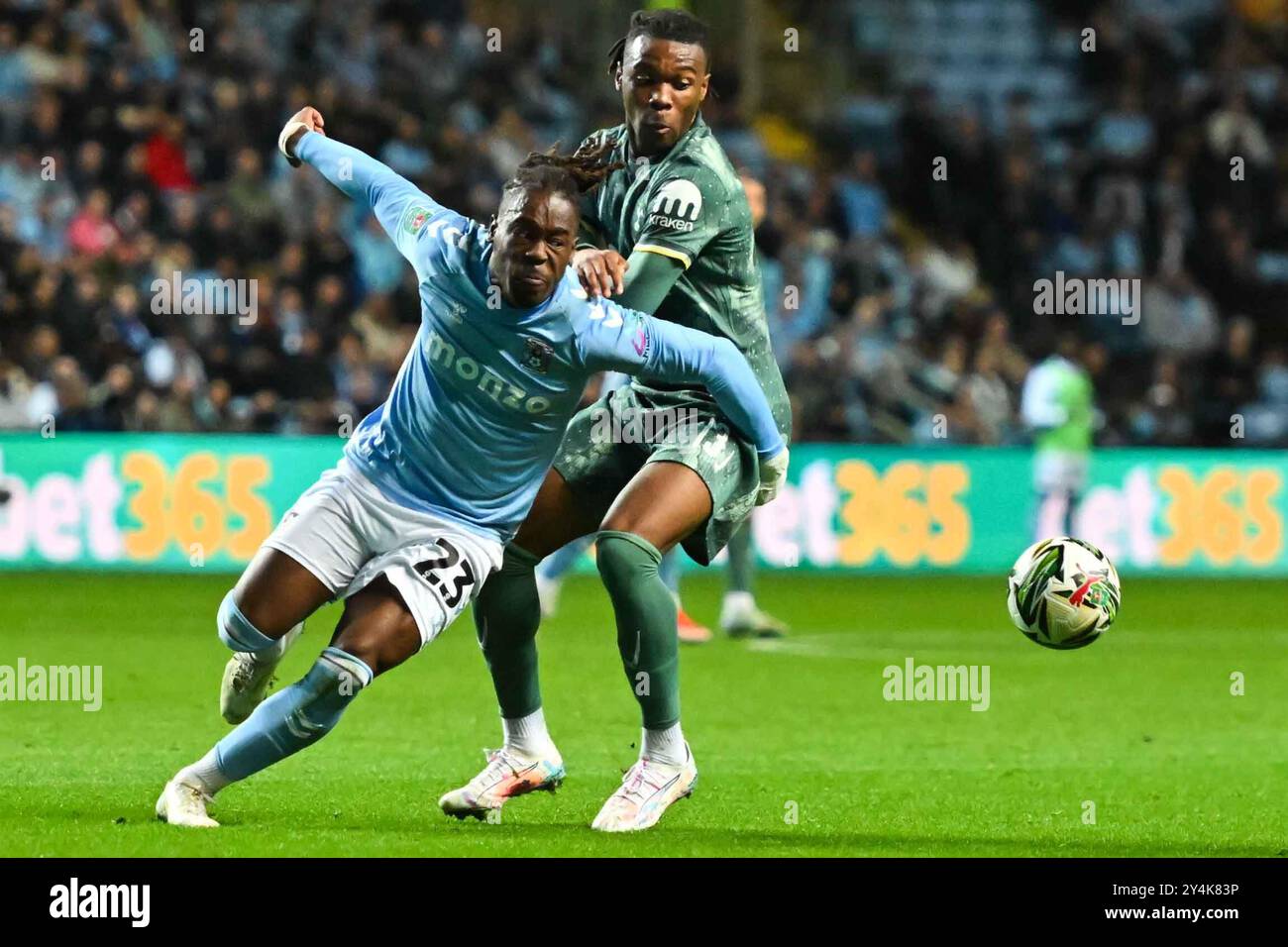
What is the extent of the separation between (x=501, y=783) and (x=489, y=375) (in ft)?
4.47

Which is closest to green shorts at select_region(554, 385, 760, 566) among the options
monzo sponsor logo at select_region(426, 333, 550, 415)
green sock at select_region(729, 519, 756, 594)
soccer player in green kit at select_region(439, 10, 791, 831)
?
soccer player in green kit at select_region(439, 10, 791, 831)

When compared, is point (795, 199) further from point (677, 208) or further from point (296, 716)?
point (296, 716)

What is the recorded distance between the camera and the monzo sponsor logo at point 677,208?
6.36m

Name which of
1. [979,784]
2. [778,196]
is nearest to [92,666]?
[979,784]

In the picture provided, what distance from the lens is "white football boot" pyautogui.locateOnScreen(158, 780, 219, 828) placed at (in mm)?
5992

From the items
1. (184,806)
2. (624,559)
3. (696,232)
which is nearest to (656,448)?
(624,559)

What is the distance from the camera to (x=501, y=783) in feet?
21.6

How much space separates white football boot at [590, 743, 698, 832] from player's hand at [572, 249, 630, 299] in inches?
58.7

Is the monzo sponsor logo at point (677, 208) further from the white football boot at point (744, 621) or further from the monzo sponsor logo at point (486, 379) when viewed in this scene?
the white football boot at point (744, 621)

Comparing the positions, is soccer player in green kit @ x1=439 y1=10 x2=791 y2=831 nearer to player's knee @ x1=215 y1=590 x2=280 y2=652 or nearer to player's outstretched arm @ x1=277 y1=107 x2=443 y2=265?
player's outstretched arm @ x1=277 y1=107 x2=443 y2=265

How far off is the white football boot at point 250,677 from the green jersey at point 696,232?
4.77ft

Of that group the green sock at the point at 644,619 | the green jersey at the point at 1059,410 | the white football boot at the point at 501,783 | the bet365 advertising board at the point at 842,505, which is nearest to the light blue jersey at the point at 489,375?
the green sock at the point at 644,619

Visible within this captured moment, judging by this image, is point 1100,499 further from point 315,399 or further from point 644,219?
point 644,219

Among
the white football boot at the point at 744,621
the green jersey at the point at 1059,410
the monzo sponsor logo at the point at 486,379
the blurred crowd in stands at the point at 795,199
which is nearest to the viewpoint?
the monzo sponsor logo at the point at 486,379
